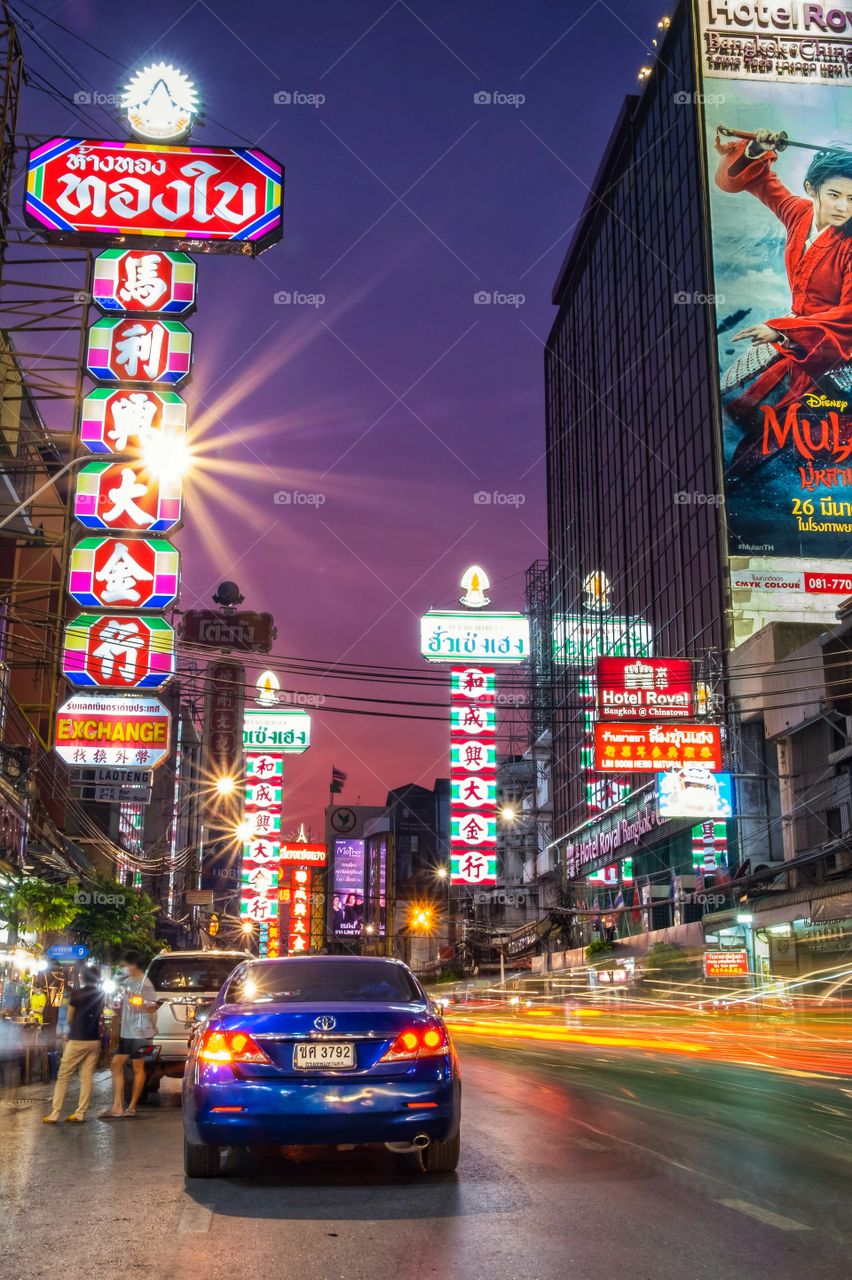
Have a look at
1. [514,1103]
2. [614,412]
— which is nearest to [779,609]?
[614,412]

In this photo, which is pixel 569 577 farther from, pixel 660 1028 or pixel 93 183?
pixel 93 183

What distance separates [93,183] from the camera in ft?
101

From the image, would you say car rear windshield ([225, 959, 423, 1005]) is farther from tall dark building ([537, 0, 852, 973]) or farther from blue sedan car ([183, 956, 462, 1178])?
tall dark building ([537, 0, 852, 973])

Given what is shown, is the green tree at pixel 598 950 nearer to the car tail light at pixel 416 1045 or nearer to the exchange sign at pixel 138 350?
the exchange sign at pixel 138 350

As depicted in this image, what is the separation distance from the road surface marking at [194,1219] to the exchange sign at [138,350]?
75.7 ft

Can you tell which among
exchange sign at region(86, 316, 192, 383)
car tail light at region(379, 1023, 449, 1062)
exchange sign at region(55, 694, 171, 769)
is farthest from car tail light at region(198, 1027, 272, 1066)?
exchange sign at region(86, 316, 192, 383)

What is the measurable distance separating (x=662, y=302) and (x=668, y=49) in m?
13.6

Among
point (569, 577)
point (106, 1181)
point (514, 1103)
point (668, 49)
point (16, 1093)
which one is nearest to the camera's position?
point (106, 1181)

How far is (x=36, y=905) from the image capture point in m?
29.8

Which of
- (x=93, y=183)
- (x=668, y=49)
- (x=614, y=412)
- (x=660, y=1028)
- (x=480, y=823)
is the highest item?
(x=668, y=49)

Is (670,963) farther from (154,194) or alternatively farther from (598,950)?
(154,194)

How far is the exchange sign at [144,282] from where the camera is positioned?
96.6 feet

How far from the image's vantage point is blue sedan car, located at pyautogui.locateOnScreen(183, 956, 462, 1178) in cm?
810

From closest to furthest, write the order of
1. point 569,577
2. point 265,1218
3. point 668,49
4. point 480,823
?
1. point 265,1218
2. point 480,823
3. point 668,49
4. point 569,577
